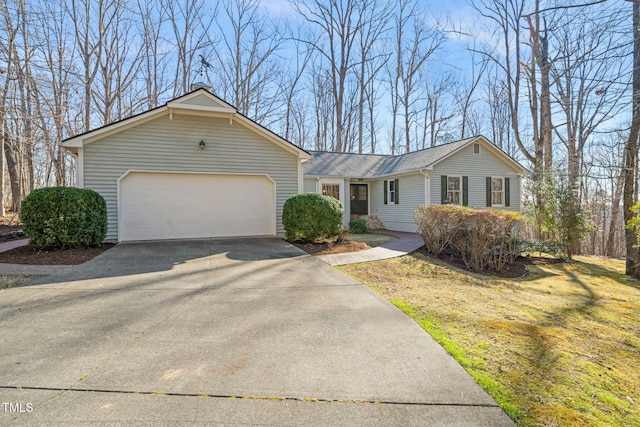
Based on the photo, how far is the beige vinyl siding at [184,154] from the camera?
922cm

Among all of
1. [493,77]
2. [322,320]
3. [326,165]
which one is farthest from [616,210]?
[322,320]

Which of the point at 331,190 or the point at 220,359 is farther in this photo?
the point at 331,190

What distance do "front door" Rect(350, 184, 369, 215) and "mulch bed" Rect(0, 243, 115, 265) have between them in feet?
38.3

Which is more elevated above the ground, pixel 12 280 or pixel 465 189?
pixel 465 189

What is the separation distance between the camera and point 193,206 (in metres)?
10.1

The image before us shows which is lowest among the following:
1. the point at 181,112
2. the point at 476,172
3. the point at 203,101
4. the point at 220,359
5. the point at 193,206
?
the point at 220,359

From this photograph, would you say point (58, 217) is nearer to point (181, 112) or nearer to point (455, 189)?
point (181, 112)

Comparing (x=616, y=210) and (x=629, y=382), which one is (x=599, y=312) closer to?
(x=629, y=382)

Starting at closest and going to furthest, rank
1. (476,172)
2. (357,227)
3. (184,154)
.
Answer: (184,154), (357,227), (476,172)

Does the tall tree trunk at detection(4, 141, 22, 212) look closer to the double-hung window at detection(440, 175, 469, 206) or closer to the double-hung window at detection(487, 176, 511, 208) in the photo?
the double-hung window at detection(440, 175, 469, 206)

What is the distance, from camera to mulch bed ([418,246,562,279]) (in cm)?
789

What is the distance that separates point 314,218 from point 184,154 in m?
4.51

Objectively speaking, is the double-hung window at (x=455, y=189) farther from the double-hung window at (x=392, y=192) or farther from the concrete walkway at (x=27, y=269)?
the concrete walkway at (x=27, y=269)

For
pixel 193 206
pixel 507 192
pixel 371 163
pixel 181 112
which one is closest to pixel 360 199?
pixel 371 163
